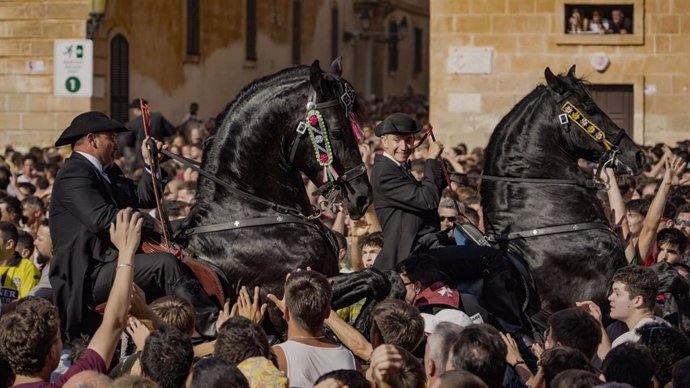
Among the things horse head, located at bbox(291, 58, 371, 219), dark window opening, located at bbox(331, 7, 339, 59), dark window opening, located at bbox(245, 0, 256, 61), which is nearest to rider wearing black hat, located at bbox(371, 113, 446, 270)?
horse head, located at bbox(291, 58, 371, 219)

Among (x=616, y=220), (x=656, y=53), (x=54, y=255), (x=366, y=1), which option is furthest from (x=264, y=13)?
(x=54, y=255)

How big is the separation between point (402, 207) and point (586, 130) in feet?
4.78

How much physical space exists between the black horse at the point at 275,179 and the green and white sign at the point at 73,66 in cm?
1139

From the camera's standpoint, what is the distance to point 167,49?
33.9 meters

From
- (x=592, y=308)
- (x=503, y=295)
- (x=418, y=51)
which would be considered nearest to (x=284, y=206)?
(x=503, y=295)

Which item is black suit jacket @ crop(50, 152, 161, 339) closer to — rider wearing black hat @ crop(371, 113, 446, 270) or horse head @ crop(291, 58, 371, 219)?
horse head @ crop(291, 58, 371, 219)

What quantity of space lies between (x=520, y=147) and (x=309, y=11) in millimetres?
34194

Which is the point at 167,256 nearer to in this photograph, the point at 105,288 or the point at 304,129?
the point at 105,288

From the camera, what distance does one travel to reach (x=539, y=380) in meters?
7.04

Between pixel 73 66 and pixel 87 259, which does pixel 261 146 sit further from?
pixel 73 66

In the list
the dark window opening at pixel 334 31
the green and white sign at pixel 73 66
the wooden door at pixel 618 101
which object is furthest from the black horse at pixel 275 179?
the dark window opening at pixel 334 31

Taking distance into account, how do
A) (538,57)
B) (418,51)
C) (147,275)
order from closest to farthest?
(147,275), (538,57), (418,51)

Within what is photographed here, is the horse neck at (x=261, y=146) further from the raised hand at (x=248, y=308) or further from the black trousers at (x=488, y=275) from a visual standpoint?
the black trousers at (x=488, y=275)

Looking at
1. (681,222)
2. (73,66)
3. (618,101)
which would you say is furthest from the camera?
(618,101)
